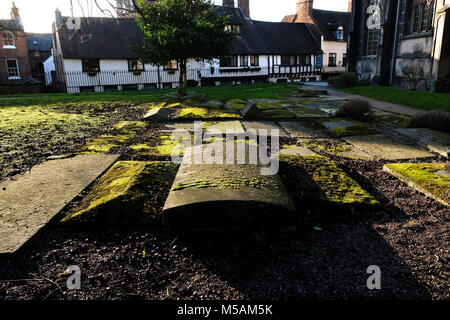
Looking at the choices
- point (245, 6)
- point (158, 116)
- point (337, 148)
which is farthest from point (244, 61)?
point (337, 148)

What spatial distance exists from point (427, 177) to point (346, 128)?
265cm

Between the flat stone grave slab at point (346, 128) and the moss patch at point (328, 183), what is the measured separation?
6.81 feet

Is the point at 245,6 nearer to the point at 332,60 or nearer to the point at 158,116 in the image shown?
the point at 332,60

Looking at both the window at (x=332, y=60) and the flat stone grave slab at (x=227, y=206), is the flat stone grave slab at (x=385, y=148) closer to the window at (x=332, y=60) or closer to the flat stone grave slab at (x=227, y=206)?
the flat stone grave slab at (x=227, y=206)

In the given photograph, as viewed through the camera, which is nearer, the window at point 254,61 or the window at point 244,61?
the window at point 244,61

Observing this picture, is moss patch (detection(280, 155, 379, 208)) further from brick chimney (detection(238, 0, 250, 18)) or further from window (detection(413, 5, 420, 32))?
brick chimney (detection(238, 0, 250, 18))

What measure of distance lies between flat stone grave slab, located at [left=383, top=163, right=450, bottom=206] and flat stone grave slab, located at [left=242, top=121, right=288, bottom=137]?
2.17 metres

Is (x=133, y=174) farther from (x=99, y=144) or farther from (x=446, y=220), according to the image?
(x=446, y=220)

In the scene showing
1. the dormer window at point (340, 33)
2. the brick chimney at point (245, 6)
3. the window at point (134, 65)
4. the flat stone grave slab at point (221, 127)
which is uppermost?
the brick chimney at point (245, 6)

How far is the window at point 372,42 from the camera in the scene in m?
17.4

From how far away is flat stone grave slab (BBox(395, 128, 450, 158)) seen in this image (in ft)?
13.5

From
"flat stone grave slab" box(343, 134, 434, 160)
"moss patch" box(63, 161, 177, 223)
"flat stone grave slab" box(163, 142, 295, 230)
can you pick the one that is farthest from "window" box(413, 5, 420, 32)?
"flat stone grave slab" box(163, 142, 295, 230)

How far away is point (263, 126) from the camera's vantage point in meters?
5.90

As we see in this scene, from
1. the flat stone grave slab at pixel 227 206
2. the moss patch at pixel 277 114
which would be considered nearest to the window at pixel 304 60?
the moss patch at pixel 277 114
